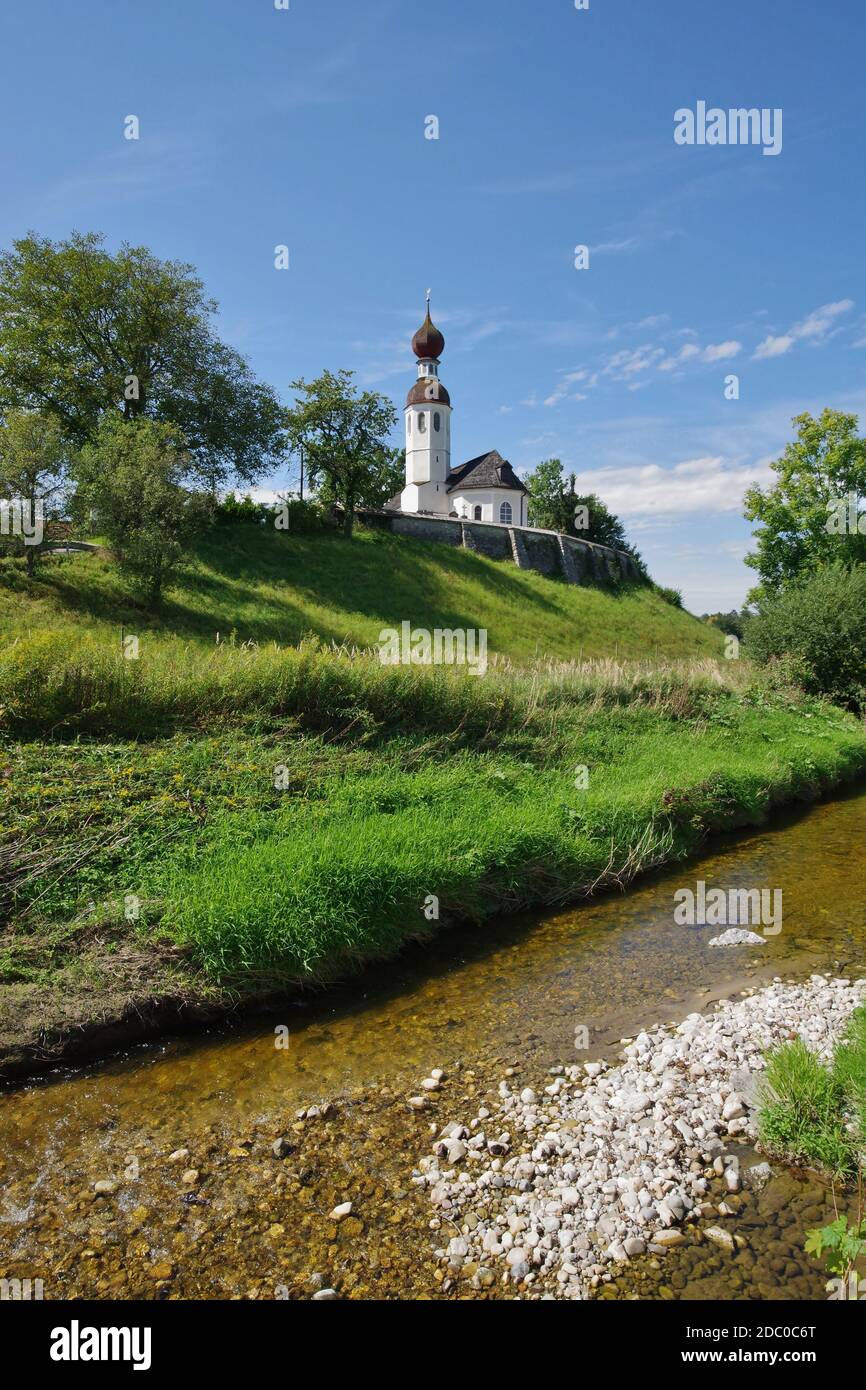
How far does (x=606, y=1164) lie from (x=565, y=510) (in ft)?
217

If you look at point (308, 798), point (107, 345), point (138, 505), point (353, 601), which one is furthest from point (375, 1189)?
point (107, 345)

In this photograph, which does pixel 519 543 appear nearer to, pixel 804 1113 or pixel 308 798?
pixel 308 798

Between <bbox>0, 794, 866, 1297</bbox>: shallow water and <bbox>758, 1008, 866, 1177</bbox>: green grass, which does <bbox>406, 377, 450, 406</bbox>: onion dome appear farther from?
<bbox>758, 1008, 866, 1177</bbox>: green grass

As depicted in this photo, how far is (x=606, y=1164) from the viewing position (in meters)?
4.89

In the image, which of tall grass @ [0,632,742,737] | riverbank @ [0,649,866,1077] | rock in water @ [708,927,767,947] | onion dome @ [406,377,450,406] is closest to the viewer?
riverbank @ [0,649,866,1077]

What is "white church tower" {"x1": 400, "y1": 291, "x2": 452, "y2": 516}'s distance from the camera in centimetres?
6450

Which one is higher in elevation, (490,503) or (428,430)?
(428,430)

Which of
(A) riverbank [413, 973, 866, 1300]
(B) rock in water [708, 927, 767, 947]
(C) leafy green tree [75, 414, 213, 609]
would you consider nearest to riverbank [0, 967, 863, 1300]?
(A) riverbank [413, 973, 866, 1300]

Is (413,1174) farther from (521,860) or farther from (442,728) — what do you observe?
(442,728)

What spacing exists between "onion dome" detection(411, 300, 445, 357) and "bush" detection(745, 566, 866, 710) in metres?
46.8

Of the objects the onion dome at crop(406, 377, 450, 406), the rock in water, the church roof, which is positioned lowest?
the rock in water

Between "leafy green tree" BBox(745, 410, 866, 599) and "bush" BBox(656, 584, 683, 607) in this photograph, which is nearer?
"leafy green tree" BBox(745, 410, 866, 599)

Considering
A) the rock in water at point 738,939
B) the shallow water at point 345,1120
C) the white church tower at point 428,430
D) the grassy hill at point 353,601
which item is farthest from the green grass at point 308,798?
the white church tower at point 428,430

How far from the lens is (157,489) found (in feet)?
89.1
